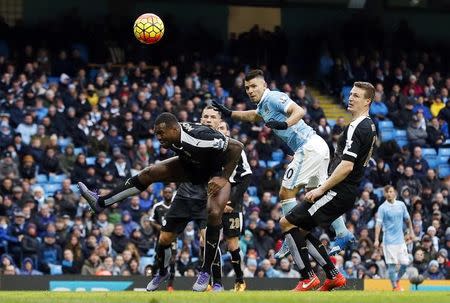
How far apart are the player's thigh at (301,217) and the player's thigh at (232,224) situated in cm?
273

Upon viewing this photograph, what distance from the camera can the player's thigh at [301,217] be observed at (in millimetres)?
14266

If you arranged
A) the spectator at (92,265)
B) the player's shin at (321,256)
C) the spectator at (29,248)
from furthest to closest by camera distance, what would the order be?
the spectator at (29,248)
the spectator at (92,265)
the player's shin at (321,256)

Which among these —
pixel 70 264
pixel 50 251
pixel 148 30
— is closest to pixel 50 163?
pixel 50 251

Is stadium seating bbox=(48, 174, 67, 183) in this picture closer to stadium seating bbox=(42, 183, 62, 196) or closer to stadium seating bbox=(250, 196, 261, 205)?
stadium seating bbox=(42, 183, 62, 196)

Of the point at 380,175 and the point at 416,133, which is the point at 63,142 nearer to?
the point at 380,175

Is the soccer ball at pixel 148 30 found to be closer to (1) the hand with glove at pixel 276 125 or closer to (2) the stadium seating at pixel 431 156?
(1) the hand with glove at pixel 276 125

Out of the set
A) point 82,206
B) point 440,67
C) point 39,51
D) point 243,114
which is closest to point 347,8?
point 440,67

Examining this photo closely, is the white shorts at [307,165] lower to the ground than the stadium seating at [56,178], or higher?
higher

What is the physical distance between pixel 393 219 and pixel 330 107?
11437mm

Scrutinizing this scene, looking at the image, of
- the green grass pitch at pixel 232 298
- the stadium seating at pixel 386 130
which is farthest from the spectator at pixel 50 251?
the stadium seating at pixel 386 130

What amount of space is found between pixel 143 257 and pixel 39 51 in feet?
26.4

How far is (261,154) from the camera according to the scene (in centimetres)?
2845

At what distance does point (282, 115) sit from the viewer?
15609 mm

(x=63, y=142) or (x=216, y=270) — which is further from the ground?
(x=63, y=142)
